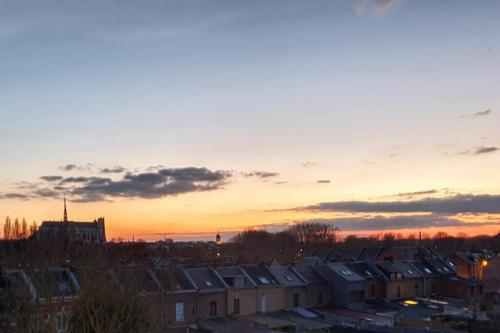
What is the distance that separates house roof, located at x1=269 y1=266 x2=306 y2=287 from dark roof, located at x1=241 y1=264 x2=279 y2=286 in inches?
24.1

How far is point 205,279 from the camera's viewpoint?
123 feet

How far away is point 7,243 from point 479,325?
41.8 metres

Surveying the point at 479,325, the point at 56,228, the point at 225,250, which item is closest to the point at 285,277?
the point at 479,325

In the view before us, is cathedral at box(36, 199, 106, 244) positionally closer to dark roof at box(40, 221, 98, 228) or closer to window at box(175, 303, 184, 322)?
dark roof at box(40, 221, 98, 228)

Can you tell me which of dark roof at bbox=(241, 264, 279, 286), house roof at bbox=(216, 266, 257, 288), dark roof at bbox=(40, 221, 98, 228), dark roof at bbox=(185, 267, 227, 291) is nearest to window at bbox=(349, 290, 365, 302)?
dark roof at bbox=(241, 264, 279, 286)

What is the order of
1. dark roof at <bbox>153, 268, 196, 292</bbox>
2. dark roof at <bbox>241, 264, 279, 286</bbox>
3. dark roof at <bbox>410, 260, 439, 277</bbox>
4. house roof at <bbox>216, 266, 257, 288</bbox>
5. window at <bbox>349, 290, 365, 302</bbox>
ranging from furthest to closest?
dark roof at <bbox>410, 260, 439, 277</bbox>
window at <bbox>349, 290, 365, 302</bbox>
dark roof at <bbox>241, 264, 279, 286</bbox>
house roof at <bbox>216, 266, 257, 288</bbox>
dark roof at <bbox>153, 268, 196, 292</bbox>

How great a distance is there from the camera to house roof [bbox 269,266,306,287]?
4150 centimetres

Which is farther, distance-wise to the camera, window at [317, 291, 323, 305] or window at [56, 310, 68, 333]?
window at [317, 291, 323, 305]

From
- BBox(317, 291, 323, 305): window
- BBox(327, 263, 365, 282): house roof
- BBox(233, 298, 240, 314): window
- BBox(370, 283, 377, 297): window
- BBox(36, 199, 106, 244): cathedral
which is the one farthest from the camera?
BBox(36, 199, 106, 244): cathedral

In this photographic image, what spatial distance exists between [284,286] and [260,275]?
5.99ft

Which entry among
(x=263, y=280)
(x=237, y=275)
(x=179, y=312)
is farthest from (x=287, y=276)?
(x=179, y=312)

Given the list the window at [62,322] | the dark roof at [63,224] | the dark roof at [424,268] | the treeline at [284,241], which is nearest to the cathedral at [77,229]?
the dark roof at [63,224]

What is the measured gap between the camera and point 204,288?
36344mm

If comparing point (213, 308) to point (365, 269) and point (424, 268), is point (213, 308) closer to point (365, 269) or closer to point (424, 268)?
point (365, 269)
